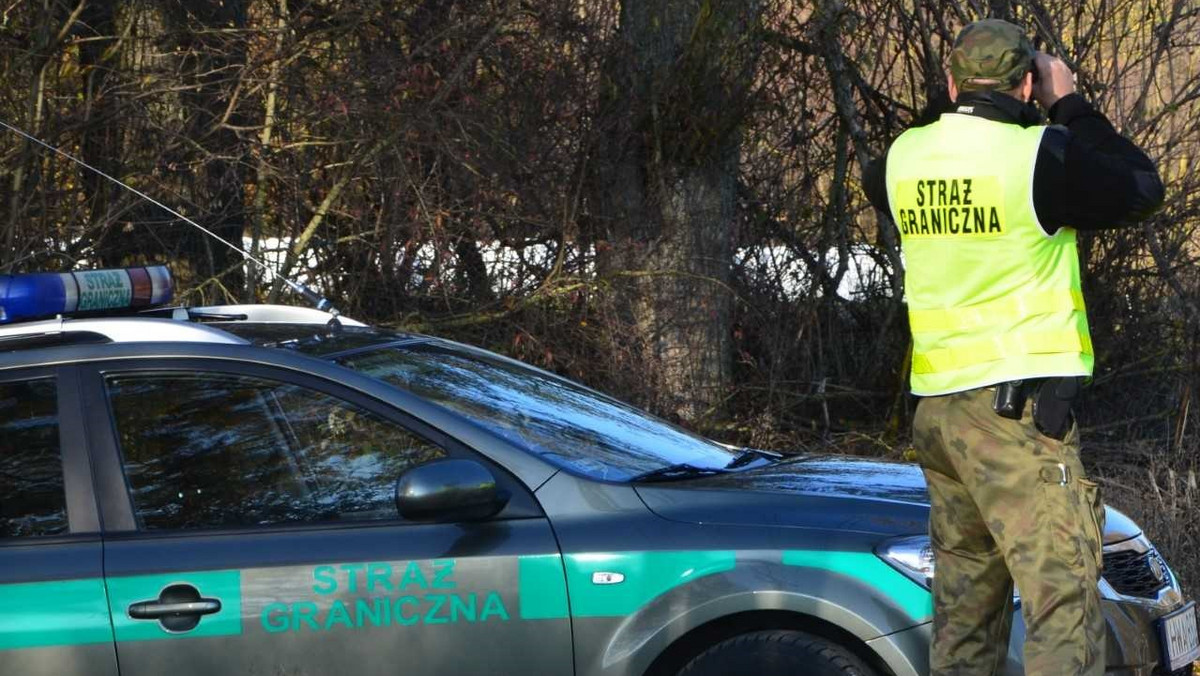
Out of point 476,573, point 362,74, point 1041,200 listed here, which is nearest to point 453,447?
point 476,573

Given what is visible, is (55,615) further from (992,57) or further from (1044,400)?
(992,57)

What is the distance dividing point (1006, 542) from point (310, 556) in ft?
5.35

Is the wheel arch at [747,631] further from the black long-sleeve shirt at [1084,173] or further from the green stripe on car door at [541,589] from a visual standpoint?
the black long-sleeve shirt at [1084,173]

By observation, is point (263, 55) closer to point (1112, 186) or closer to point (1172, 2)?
point (1172, 2)

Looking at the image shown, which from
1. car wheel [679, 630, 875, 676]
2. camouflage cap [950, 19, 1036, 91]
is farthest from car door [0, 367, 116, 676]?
camouflage cap [950, 19, 1036, 91]

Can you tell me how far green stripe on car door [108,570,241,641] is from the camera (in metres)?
3.54

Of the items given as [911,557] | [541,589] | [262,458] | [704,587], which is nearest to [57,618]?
[262,458]

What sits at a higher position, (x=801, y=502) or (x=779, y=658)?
(x=801, y=502)

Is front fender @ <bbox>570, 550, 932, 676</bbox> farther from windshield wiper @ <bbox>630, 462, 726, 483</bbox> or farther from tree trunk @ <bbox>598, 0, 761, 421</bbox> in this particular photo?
tree trunk @ <bbox>598, 0, 761, 421</bbox>

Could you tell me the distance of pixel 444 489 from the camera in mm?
3453

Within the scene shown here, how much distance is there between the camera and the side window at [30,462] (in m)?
3.69

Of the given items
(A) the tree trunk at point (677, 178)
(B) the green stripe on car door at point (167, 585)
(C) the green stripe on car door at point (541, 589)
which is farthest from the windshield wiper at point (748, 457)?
(A) the tree trunk at point (677, 178)

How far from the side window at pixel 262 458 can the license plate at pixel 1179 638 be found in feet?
6.15

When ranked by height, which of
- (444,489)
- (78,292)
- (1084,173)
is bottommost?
(444,489)
